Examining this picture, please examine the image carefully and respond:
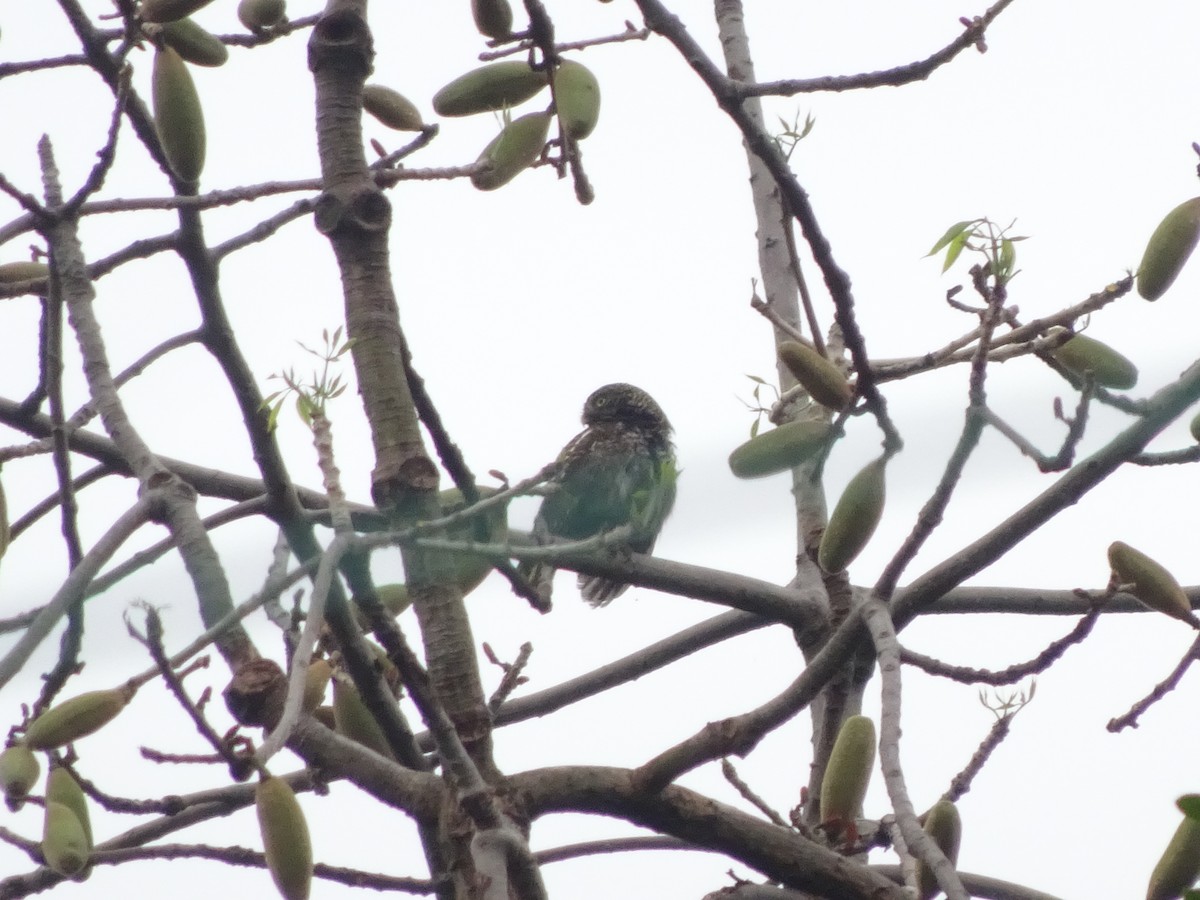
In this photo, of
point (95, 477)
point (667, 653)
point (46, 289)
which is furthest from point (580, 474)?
point (46, 289)

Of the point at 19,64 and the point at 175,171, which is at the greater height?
the point at 19,64

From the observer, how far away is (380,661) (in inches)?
89.7

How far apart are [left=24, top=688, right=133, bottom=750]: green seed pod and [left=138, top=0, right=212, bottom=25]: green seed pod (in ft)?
3.29

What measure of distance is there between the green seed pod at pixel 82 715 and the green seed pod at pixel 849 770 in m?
1.06

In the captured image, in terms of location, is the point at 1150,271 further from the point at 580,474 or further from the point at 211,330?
the point at 580,474

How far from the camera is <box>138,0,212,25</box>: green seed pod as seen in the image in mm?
2260

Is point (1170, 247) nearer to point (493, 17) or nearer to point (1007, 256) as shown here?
point (1007, 256)

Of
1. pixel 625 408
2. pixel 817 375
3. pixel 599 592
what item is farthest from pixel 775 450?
pixel 625 408

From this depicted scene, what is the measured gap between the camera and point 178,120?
2.18 m

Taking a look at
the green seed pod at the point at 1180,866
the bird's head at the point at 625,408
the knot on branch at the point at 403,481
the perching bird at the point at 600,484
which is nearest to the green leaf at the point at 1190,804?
the green seed pod at the point at 1180,866

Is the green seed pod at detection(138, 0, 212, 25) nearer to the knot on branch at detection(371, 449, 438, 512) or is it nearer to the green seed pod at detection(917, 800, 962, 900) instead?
the knot on branch at detection(371, 449, 438, 512)

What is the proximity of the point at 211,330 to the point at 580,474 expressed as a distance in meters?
3.49

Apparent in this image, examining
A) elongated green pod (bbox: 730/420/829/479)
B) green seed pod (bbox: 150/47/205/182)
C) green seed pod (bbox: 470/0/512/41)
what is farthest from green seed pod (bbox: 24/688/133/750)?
green seed pod (bbox: 470/0/512/41)

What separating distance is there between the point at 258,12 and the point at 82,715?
125 cm
